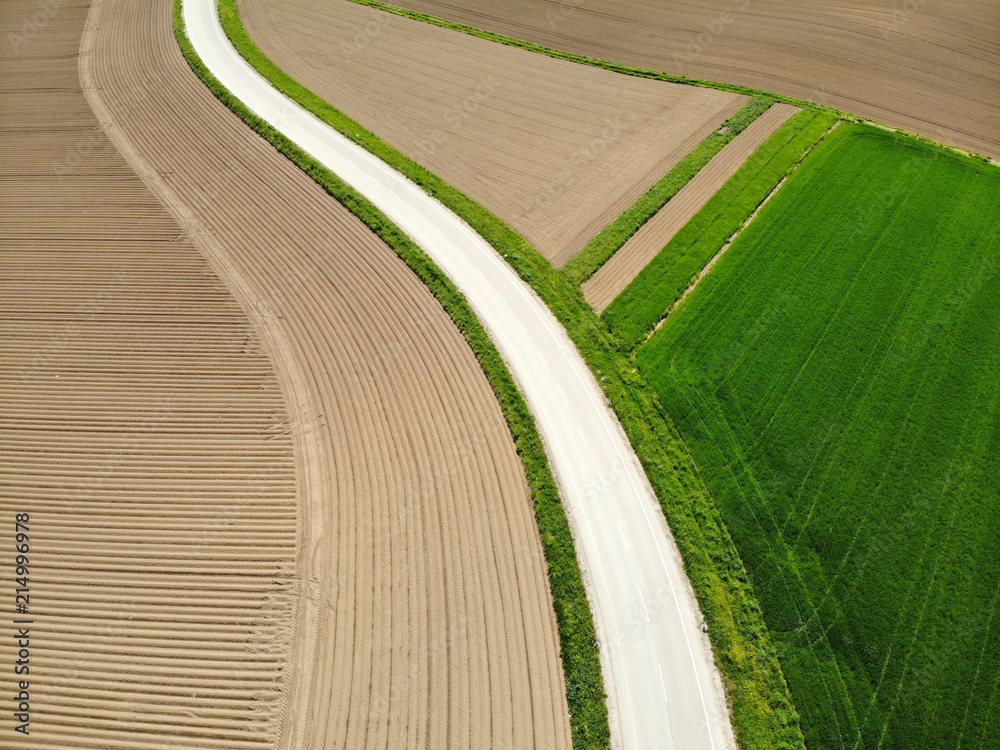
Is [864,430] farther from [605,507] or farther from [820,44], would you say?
[820,44]

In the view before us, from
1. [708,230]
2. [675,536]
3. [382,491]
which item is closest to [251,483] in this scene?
[382,491]

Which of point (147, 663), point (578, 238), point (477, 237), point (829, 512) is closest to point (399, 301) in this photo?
point (477, 237)

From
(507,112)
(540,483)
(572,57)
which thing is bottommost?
(540,483)

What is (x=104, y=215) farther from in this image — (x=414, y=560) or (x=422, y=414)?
(x=414, y=560)

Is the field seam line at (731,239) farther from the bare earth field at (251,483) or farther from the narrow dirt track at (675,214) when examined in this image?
the bare earth field at (251,483)

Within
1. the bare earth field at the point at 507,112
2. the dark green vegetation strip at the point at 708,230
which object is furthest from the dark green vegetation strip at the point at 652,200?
the dark green vegetation strip at the point at 708,230
